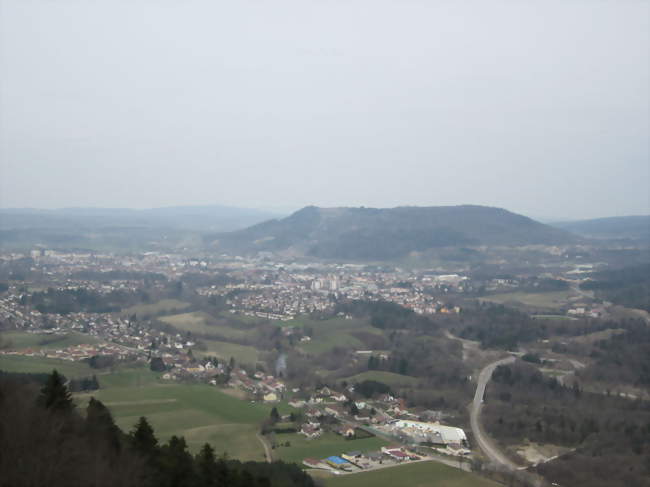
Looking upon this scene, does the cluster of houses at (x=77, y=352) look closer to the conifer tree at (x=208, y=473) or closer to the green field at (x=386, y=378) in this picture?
the green field at (x=386, y=378)

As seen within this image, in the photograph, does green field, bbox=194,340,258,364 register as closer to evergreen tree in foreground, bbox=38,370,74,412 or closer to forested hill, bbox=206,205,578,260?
evergreen tree in foreground, bbox=38,370,74,412

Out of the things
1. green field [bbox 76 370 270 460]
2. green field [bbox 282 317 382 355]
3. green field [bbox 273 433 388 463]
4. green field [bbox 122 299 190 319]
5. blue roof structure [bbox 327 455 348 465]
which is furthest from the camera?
green field [bbox 122 299 190 319]

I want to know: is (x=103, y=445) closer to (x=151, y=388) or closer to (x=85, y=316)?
(x=151, y=388)

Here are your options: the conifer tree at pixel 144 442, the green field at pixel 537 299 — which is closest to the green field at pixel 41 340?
the conifer tree at pixel 144 442

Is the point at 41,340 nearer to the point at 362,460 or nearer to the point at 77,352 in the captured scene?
the point at 77,352

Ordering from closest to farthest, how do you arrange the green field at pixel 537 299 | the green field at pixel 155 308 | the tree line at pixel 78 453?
the tree line at pixel 78 453
the green field at pixel 155 308
the green field at pixel 537 299

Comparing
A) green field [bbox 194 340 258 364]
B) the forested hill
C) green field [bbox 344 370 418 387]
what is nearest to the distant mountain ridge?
the forested hill

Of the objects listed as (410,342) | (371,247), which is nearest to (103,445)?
(410,342)
